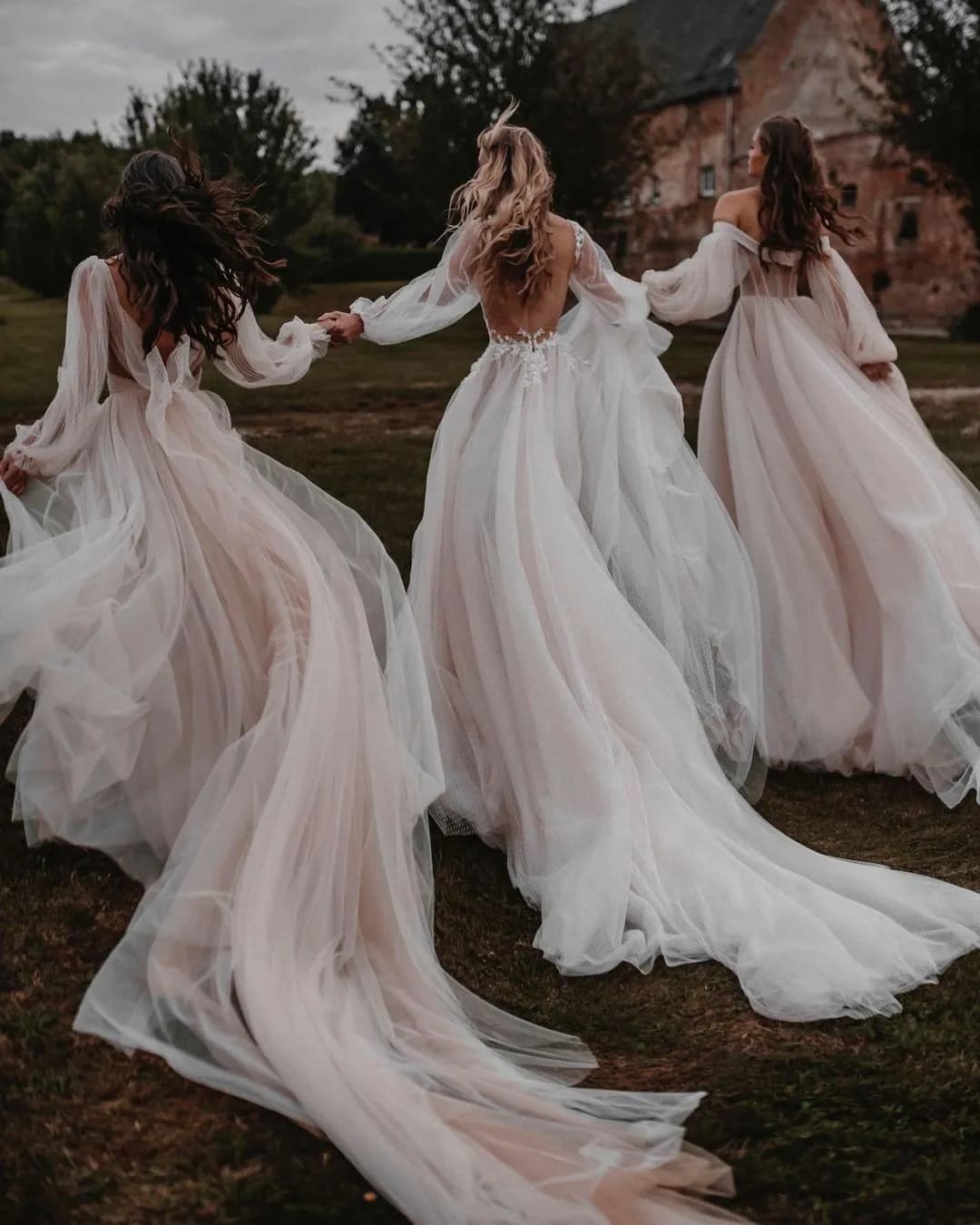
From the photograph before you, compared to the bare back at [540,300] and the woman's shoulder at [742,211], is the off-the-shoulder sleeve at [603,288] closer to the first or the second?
the bare back at [540,300]

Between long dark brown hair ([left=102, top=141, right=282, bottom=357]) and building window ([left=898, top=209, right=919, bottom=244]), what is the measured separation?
27390 millimetres

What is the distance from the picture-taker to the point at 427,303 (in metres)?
5.23

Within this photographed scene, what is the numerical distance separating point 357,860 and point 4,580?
54.3 inches

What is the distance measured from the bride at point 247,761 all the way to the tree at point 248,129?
18.1m

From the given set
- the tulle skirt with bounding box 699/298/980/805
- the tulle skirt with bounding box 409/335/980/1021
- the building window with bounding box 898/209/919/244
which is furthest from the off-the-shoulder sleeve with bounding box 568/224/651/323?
the building window with bounding box 898/209/919/244

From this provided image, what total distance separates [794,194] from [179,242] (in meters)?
2.74

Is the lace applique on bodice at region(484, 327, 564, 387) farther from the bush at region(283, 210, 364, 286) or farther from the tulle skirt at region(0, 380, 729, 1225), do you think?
the bush at region(283, 210, 364, 286)

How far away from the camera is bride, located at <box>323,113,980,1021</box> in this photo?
392 cm

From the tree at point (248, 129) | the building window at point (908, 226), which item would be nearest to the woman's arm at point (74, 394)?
the tree at point (248, 129)

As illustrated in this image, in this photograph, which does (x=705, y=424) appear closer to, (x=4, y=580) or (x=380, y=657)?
(x=380, y=657)

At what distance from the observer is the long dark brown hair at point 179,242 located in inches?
163

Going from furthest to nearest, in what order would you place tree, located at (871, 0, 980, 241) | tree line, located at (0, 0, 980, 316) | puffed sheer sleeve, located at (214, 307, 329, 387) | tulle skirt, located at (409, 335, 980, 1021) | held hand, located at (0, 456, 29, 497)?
tree, located at (871, 0, 980, 241)
tree line, located at (0, 0, 980, 316)
puffed sheer sleeve, located at (214, 307, 329, 387)
held hand, located at (0, 456, 29, 497)
tulle skirt, located at (409, 335, 980, 1021)

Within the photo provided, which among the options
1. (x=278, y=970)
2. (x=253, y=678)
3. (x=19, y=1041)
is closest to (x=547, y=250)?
(x=253, y=678)

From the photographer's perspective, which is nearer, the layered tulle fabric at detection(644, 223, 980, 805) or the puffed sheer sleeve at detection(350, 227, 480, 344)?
the puffed sheer sleeve at detection(350, 227, 480, 344)
